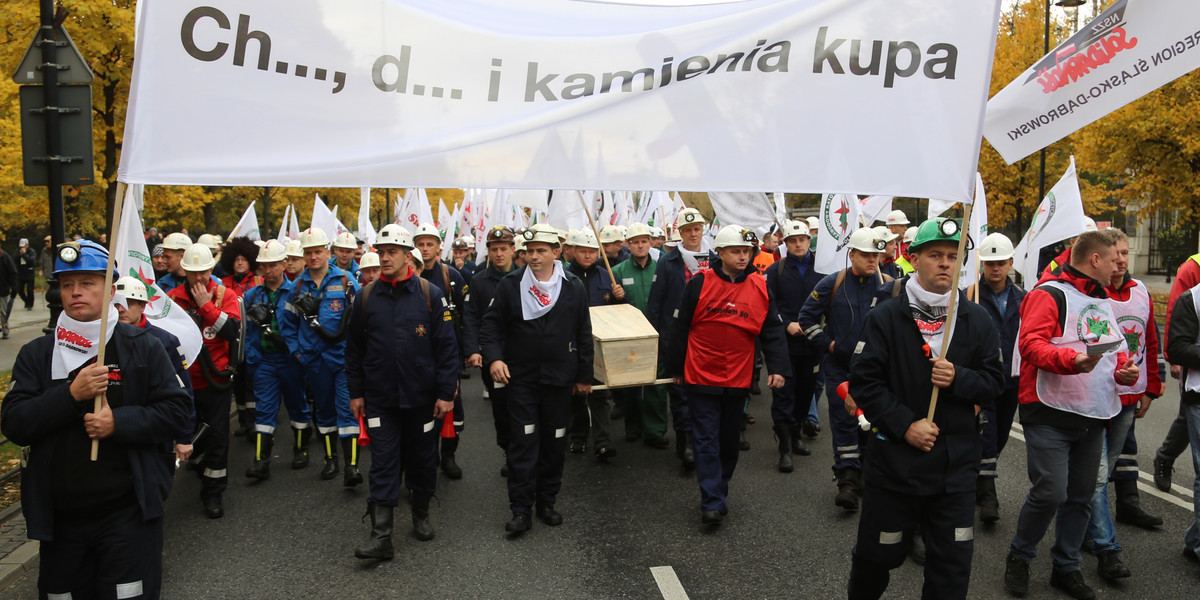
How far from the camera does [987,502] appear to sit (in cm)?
595

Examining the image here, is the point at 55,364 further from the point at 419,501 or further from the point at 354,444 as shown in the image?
the point at 354,444

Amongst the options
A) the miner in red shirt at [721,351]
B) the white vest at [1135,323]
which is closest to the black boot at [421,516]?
the miner in red shirt at [721,351]

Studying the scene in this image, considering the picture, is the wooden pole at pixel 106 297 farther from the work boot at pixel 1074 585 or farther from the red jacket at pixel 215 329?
the work boot at pixel 1074 585

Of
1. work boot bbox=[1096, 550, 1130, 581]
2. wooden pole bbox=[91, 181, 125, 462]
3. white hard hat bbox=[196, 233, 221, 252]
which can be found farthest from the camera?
white hard hat bbox=[196, 233, 221, 252]

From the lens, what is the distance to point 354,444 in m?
6.96

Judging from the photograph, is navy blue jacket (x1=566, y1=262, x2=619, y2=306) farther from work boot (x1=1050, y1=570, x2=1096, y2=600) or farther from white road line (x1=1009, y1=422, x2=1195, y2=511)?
work boot (x1=1050, y1=570, x2=1096, y2=600)

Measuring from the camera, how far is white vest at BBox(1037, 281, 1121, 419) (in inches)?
180

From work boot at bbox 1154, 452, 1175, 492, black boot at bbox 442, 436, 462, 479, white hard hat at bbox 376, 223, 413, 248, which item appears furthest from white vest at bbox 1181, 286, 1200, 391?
black boot at bbox 442, 436, 462, 479

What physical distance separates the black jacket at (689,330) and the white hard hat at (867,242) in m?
1.02

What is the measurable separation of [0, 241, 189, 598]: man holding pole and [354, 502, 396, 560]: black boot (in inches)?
70.9

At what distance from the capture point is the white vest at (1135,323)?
16.2ft

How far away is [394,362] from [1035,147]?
4093 mm

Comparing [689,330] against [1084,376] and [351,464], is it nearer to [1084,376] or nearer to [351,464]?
[1084,376]

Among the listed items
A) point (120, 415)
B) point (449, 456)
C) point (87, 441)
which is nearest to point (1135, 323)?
point (449, 456)
